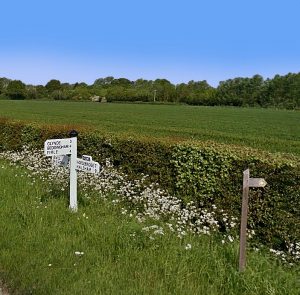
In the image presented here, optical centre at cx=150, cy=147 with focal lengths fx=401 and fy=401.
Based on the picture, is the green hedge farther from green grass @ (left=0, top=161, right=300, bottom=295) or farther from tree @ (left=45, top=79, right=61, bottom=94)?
tree @ (left=45, top=79, right=61, bottom=94)

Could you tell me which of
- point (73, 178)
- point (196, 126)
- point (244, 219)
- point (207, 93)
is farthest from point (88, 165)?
point (207, 93)

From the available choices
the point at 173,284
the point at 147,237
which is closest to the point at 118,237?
the point at 147,237

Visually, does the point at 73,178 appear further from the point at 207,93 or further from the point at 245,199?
the point at 207,93

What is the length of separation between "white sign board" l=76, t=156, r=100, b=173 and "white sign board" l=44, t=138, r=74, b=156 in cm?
24

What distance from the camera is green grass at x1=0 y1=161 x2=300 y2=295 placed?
11.6 ft

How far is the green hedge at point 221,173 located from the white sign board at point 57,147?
163 cm

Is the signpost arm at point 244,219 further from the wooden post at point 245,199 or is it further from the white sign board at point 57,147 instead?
the white sign board at point 57,147

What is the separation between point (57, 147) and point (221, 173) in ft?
8.08

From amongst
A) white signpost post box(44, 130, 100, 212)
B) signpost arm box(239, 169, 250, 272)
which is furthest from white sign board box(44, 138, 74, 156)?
signpost arm box(239, 169, 250, 272)

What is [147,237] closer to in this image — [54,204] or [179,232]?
[179,232]

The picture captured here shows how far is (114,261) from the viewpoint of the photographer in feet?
13.4

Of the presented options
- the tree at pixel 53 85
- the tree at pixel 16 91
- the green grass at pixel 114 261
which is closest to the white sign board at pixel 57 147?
the green grass at pixel 114 261

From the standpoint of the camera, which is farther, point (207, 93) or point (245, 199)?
point (207, 93)

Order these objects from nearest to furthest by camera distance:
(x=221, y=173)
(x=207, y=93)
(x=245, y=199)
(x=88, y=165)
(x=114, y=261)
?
(x=245, y=199)
(x=114, y=261)
(x=88, y=165)
(x=221, y=173)
(x=207, y=93)
